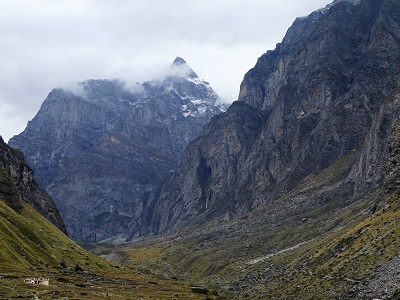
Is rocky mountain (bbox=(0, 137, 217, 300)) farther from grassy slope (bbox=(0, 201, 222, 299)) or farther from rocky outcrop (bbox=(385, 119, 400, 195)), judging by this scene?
rocky outcrop (bbox=(385, 119, 400, 195))

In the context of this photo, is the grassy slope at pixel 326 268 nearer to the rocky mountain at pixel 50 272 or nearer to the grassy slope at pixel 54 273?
the rocky mountain at pixel 50 272

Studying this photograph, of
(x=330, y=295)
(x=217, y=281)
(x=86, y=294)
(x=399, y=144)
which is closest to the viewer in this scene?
(x=86, y=294)

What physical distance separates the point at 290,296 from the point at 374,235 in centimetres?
2888

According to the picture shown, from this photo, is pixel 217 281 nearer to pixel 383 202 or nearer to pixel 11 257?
pixel 383 202

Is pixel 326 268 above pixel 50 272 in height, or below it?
below

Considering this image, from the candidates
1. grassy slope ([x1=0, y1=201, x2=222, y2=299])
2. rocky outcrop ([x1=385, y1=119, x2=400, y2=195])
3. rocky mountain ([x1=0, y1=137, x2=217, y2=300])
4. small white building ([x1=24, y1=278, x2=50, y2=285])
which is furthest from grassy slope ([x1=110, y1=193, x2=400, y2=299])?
small white building ([x1=24, y1=278, x2=50, y2=285])

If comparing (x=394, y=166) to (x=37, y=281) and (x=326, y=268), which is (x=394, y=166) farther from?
(x=37, y=281)

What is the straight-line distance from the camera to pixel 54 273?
399 feet

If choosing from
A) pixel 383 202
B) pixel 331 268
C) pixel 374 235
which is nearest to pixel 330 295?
pixel 331 268

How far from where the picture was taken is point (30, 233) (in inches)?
5881

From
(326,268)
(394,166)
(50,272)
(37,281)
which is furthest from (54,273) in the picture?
(394,166)

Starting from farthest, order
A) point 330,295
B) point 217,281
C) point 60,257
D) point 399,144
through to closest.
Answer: point 217,281
point 399,144
point 60,257
point 330,295

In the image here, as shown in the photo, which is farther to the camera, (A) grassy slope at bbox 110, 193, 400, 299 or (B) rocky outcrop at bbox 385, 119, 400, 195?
(B) rocky outcrop at bbox 385, 119, 400, 195

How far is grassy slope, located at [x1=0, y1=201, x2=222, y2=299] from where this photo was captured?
295 feet
